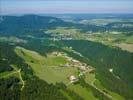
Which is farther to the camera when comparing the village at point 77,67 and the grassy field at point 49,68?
the grassy field at point 49,68

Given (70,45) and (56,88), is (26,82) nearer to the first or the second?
(56,88)

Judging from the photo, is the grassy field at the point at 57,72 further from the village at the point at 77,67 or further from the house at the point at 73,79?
the village at the point at 77,67

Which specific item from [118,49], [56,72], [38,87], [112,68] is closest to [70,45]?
[118,49]

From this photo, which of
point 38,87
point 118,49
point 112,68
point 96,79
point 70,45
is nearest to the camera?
point 38,87

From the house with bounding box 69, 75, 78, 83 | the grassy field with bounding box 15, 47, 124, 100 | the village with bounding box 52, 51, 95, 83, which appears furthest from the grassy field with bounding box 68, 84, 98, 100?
the village with bounding box 52, 51, 95, 83

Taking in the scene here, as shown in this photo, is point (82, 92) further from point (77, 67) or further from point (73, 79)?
point (77, 67)

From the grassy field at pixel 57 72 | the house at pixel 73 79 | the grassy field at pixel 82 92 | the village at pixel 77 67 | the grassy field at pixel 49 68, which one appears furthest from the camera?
the grassy field at pixel 49 68

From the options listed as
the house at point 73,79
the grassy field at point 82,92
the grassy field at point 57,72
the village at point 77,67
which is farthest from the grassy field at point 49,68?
the grassy field at point 82,92

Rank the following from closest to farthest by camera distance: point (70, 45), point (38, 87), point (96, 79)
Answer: point (38, 87), point (96, 79), point (70, 45)
